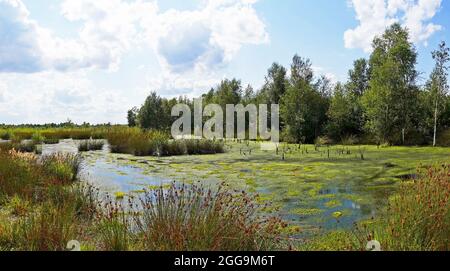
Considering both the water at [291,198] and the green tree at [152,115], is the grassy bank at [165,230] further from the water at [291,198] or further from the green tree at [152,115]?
the green tree at [152,115]

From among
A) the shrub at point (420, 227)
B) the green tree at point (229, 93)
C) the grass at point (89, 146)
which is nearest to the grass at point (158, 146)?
the grass at point (89, 146)

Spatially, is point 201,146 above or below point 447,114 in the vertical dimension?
below

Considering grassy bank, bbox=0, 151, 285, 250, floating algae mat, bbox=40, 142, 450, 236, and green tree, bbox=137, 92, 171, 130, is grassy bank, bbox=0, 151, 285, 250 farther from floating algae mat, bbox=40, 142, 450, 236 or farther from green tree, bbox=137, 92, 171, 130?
→ green tree, bbox=137, 92, 171, 130

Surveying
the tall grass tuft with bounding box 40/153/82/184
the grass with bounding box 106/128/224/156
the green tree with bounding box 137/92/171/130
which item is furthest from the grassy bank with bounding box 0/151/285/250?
the green tree with bounding box 137/92/171/130

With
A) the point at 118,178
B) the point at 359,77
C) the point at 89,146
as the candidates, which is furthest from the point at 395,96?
the point at 118,178

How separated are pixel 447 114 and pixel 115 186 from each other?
28.2 meters

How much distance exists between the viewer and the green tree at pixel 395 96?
3028cm

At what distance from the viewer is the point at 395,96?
101 feet

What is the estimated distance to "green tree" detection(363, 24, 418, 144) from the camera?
3028cm

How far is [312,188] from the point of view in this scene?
1128 cm

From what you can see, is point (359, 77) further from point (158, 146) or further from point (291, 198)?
point (291, 198)

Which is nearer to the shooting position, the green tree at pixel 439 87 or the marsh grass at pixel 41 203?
the marsh grass at pixel 41 203

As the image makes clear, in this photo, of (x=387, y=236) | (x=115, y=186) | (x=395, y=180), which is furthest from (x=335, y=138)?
(x=387, y=236)
